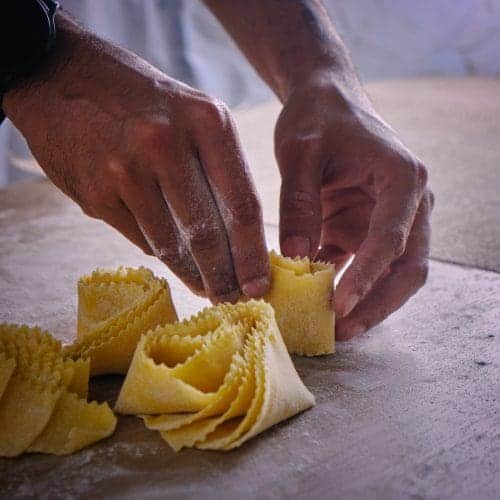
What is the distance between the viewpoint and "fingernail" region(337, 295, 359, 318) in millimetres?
1378

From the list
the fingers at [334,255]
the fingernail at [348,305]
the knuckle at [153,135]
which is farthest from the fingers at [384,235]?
the knuckle at [153,135]

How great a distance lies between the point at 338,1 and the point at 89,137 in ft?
15.2

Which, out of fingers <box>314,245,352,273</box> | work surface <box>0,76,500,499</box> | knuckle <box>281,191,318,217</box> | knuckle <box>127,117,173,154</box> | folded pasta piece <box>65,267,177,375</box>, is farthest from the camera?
fingers <box>314,245,352,273</box>

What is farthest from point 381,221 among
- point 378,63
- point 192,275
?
point 378,63

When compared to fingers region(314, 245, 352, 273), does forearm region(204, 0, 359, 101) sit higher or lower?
higher

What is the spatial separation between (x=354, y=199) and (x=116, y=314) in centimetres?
59

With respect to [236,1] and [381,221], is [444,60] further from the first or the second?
[381,221]

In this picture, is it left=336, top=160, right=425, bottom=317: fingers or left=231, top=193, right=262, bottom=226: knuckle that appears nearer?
left=231, top=193, right=262, bottom=226: knuckle

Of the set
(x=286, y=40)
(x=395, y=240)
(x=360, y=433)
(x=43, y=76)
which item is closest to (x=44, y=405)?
(x=360, y=433)

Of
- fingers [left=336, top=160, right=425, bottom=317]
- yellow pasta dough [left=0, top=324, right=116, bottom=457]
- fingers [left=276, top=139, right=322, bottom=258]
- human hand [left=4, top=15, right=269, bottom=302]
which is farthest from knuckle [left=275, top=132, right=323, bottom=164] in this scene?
yellow pasta dough [left=0, top=324, right=116, bottom=457]

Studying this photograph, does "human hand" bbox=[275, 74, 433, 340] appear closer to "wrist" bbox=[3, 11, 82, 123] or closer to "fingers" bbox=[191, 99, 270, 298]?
"fingers" bbox=[191, 99, 270, 298]

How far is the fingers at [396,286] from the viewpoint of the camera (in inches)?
57.3

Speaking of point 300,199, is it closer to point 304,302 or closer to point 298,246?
point 298,246

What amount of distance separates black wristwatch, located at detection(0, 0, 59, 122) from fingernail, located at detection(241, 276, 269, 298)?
57 cm
